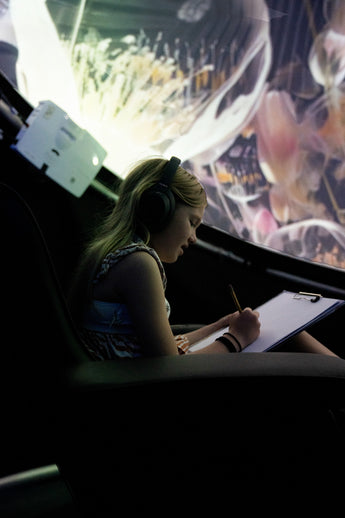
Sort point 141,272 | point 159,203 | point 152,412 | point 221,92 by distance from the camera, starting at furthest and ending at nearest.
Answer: point 221,92 < point 159,203 < point 141,272 < point 152,412

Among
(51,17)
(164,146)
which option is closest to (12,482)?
(164,146)

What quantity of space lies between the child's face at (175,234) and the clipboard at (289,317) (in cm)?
21

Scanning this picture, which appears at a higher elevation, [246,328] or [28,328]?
[28,328]

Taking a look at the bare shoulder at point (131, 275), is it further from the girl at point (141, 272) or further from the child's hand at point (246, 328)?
the child's hand at point (246, 328)

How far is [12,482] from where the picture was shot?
870 mm

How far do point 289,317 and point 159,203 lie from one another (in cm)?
33

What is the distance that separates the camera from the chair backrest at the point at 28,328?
596mm

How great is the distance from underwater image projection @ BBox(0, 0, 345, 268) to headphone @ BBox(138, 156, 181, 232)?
0.84 m

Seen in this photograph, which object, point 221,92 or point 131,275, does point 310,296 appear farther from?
point 221,92

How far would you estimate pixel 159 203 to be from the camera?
847mm

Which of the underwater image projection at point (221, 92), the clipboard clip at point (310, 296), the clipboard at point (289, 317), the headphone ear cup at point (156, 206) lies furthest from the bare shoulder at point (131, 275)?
the underwater image projection at point (221, 92)

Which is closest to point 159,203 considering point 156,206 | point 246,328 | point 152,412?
point 156,206

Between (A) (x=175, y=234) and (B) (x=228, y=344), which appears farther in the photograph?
(A) (x=175, y=234)

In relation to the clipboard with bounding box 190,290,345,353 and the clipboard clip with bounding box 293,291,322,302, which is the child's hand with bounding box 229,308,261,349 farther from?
the clipboard clip with bounding box 293,291,322,302
